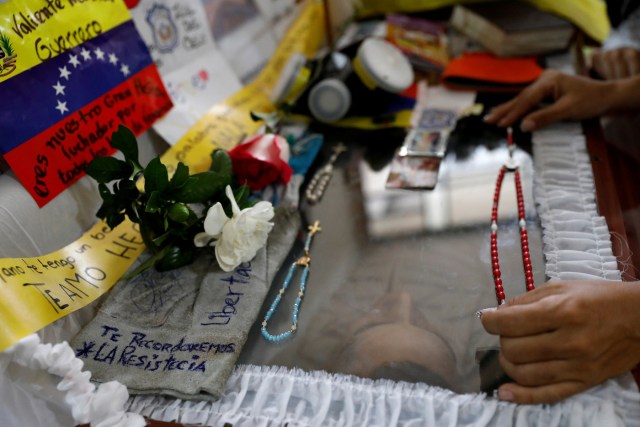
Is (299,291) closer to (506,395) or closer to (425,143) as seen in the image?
(506,395)

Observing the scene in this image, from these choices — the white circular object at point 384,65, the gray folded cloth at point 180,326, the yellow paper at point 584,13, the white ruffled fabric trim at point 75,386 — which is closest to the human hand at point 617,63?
the yellow paper at point 584,13

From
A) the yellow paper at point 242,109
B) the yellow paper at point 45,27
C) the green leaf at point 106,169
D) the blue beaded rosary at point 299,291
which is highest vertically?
the yellow paper at point 45,27

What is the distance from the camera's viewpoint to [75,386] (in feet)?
1.61

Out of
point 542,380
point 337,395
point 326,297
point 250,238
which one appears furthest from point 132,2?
point 542,380

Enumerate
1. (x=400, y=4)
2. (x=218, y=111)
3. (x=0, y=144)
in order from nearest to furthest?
(x=0, y=144)
(x=218, y=111)
(x=400, y=4)

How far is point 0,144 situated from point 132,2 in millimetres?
352

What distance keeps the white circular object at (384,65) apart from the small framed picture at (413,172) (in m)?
0.15

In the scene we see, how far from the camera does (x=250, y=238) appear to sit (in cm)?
65

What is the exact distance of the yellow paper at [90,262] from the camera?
1.73ft

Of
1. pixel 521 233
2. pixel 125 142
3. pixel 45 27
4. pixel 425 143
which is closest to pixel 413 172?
pixel 425 143

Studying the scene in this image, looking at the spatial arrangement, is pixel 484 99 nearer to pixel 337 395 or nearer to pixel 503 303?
pixel 503 303

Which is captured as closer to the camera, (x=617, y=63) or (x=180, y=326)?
(x=180, y=326)

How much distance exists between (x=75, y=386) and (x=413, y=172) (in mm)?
575

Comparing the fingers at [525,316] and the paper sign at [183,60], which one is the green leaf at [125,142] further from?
the fingers at [525,316]
